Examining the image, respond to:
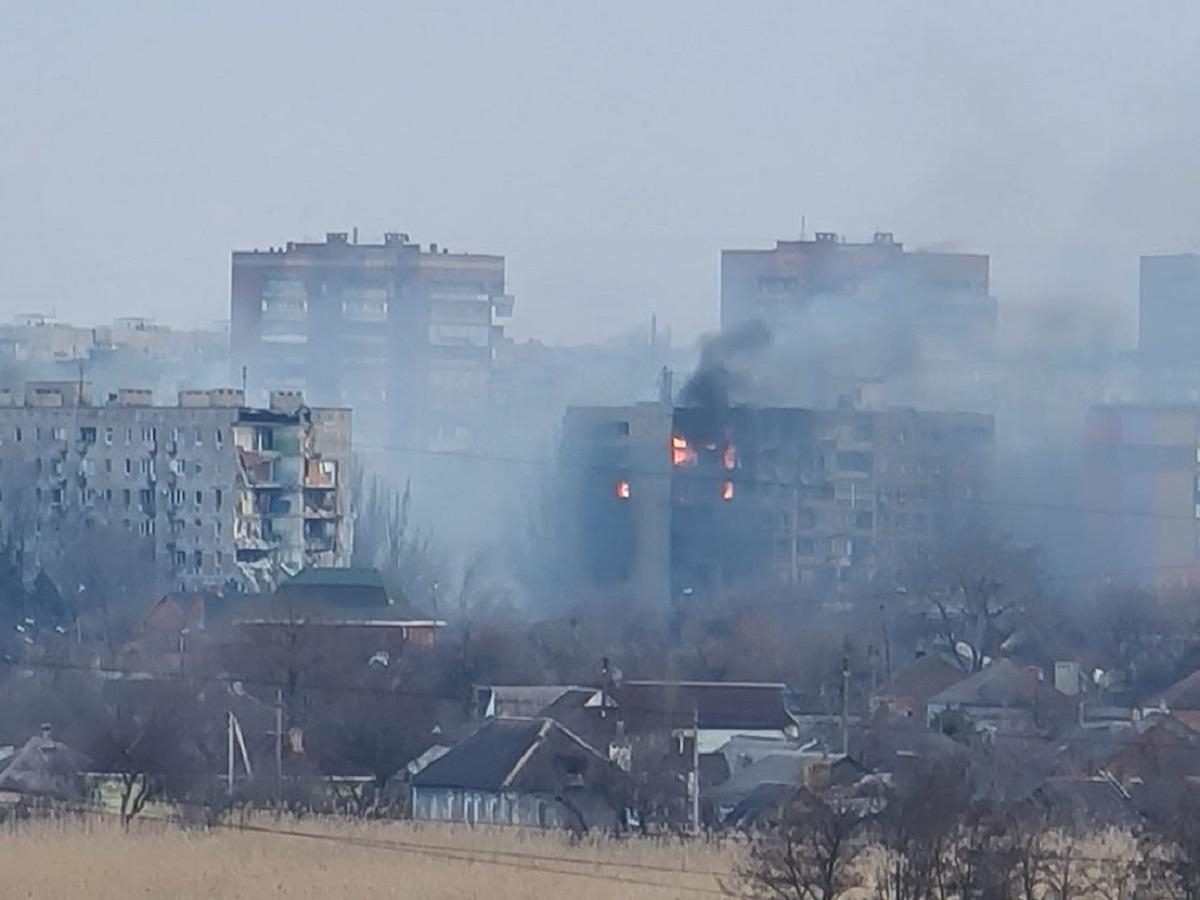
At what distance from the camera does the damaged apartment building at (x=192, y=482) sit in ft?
137

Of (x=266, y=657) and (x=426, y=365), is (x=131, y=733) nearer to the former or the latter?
(x=266, y=657)

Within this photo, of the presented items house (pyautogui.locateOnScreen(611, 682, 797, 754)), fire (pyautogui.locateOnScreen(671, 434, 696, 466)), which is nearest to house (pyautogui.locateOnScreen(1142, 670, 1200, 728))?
house (pyautogui.locateOnScreen(611, 682, 797, 754))

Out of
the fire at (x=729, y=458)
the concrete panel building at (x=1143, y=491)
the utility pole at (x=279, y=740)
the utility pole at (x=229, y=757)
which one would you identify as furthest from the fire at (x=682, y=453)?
the utility pole at (x=229, y=757)

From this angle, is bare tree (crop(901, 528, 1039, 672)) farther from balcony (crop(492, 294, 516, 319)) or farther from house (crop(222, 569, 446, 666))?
balcony (crop(492, 294, 516, 319))

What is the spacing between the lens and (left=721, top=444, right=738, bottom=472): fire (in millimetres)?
40688

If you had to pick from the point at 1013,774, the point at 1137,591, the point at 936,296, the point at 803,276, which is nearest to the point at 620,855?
the point at 1013,774

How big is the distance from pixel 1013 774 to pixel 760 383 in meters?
21.7

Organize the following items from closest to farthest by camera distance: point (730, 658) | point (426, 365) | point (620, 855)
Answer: point (620, 855), point (730, 658), point (426, 365)

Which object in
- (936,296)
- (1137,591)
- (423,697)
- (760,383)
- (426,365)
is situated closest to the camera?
(423,697)

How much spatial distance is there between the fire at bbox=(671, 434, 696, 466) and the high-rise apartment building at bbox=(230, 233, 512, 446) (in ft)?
77.7

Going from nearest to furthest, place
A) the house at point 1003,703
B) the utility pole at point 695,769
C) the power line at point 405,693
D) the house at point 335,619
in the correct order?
1. the utility pole at point 695,769
2. the power line at point 405,693
3. the house at point 1003,703
4. the house at point 335,619

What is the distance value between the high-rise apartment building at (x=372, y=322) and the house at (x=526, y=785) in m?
41.9

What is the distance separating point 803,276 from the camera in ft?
180

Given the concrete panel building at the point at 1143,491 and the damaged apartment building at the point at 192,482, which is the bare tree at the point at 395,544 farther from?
the concrete panel building at the point at 1143,491
